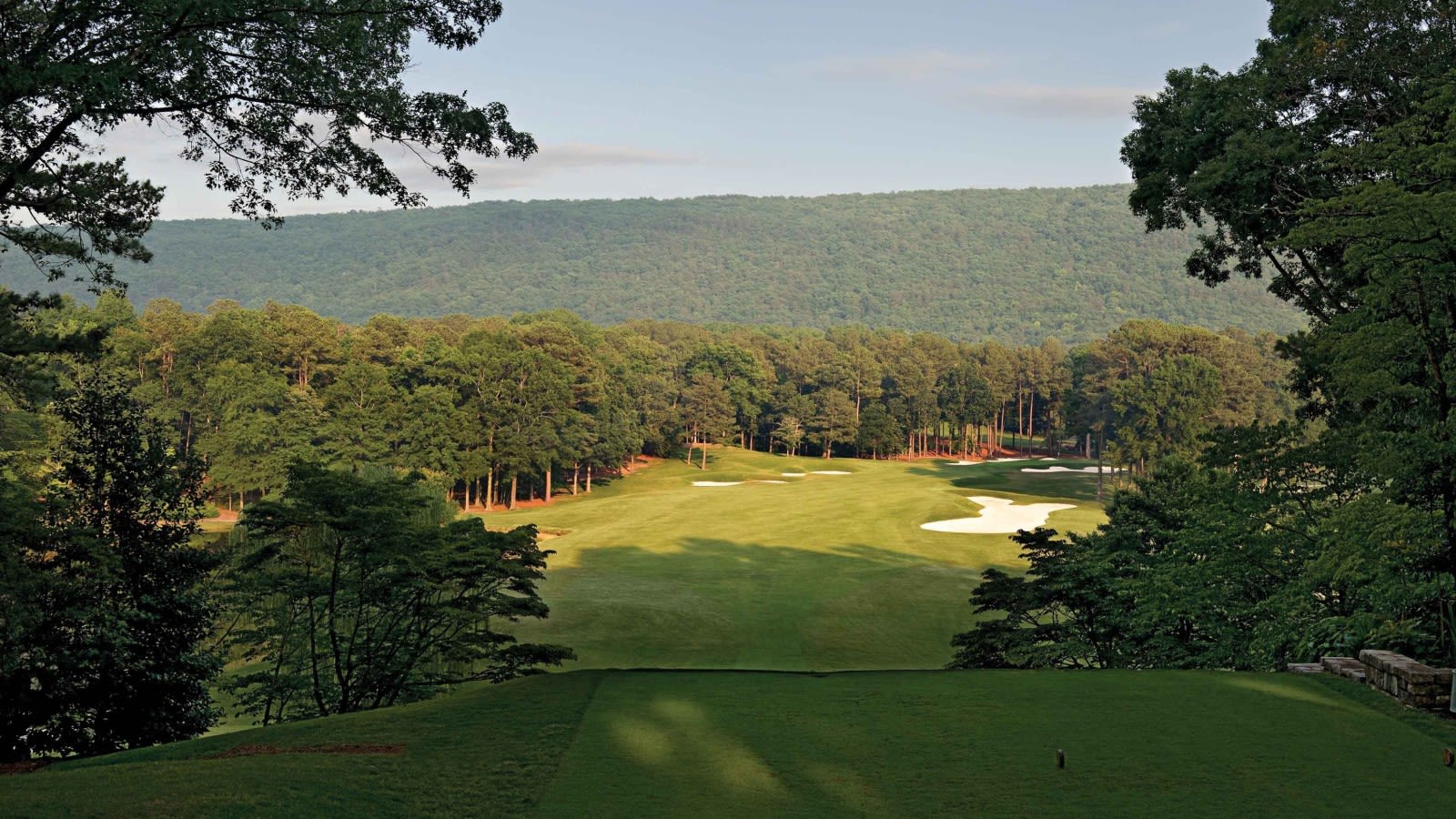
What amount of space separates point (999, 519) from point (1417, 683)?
41702 mm

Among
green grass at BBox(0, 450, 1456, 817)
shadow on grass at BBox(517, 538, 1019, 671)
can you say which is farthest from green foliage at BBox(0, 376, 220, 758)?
shadow on grass at BBox(517, 538, 1019, 671)

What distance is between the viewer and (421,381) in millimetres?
81438

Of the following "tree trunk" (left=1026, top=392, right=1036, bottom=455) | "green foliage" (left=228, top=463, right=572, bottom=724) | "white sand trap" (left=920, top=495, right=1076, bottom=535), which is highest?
"tree trunk" (left=1026, top=392, right=1036, bottom=455)

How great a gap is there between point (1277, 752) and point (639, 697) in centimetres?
692

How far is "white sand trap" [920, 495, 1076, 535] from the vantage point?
49188 millimetres

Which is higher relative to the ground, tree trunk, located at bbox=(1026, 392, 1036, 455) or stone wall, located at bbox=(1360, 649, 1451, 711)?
tree trunk, located at bbox=(1026, 392, 1036, 455)

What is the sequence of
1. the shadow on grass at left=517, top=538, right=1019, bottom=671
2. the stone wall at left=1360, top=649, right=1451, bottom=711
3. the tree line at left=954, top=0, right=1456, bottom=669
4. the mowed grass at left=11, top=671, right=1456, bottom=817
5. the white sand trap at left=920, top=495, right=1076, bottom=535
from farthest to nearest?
the white sand trap at left=920, top=495, right=1076, bottom=535 < the shadow on grass at left=517, top=538, right=1019, bottom=671 < the tree line at left=954, top=0, right=1456, bottom=669 < the stone wall at left=1360, top=649, right=1451, bottom=711 < the mowed grass at left=11, top=671, right=1456, bottom=817

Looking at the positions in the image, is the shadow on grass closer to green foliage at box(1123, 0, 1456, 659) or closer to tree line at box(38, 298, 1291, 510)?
green foliage at box(1123, 0, 1456, 659)

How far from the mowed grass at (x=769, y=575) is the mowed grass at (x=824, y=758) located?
14.5m

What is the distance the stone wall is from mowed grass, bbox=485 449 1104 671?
1592 cm

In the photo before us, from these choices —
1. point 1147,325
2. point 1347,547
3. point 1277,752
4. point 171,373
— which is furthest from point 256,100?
point 1147,325

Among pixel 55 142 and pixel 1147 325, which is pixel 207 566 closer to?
pixel 55 142

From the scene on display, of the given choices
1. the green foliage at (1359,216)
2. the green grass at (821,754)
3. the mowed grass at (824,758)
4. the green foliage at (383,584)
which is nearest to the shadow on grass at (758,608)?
the green foliage at (383,584)

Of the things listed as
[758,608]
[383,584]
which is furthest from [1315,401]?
[383,584]
